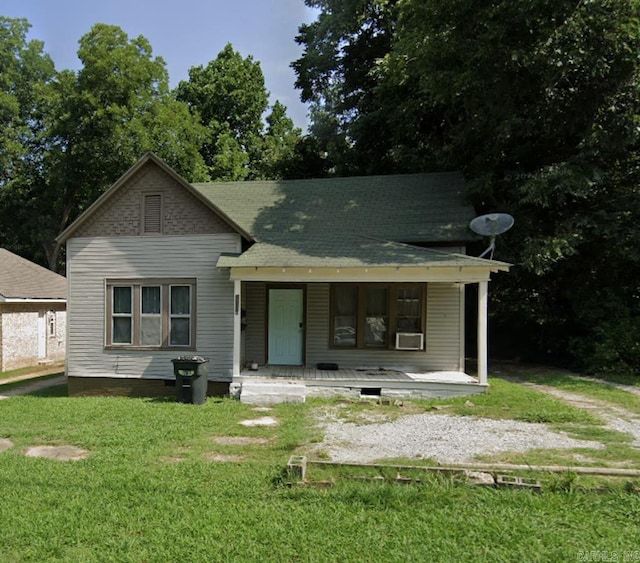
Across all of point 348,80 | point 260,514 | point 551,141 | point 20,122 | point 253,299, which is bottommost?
point 260,514

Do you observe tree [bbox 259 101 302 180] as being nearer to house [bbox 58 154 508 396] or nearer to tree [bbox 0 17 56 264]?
tree [bbox 0 17 56 264]

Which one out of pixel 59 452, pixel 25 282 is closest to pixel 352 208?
pixel 59 452

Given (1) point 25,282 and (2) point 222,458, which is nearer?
(2) point 222,458

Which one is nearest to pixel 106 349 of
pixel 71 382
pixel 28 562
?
pixel 71 382

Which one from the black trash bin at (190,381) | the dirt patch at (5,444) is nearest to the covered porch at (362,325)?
the black trash bin at (190,381)

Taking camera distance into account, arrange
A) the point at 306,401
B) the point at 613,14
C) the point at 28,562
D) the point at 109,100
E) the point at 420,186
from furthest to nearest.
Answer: the point at 109,100 → the point at 420,186 → the point at 613,14 → the point at 306,401 → the point at 28,562

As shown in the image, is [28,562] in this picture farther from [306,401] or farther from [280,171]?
[280,171]

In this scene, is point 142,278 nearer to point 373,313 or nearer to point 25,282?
point 373,313

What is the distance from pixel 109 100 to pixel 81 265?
1726cm

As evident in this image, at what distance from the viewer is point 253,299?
1111 centimetres

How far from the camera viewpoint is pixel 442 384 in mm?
8883

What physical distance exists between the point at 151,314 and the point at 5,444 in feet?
14.0

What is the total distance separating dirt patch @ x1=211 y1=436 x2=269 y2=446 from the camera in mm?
6064

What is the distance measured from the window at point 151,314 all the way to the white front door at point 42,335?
8612 mm
